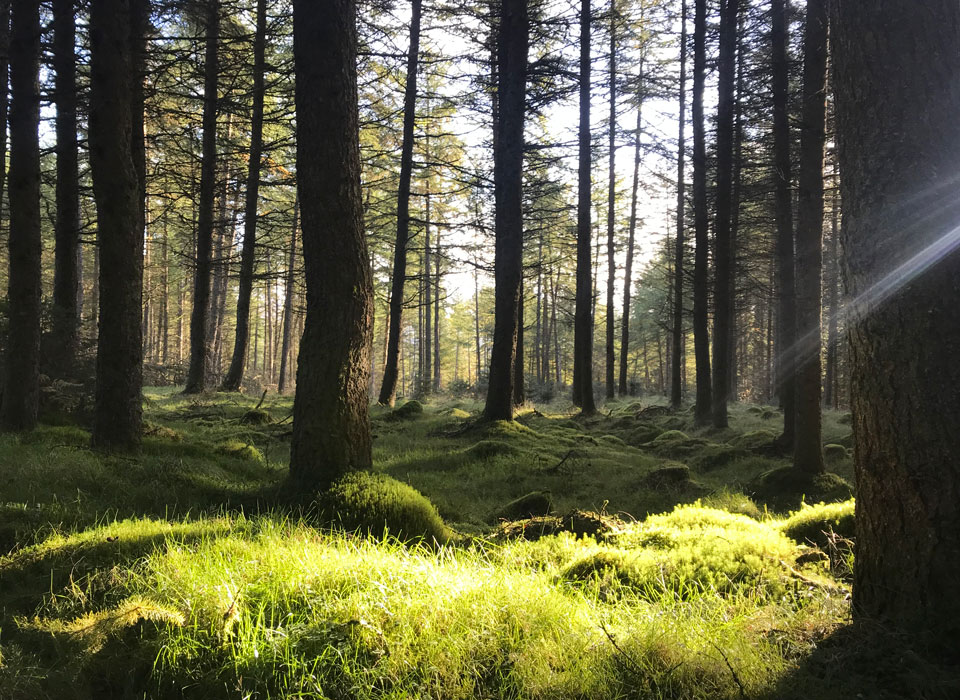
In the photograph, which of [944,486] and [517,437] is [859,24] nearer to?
[944,486]

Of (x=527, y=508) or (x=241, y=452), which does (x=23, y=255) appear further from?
(x=527, y=508)

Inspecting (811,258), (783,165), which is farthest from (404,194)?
(811,258)

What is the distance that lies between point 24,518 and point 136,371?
8.12 ft

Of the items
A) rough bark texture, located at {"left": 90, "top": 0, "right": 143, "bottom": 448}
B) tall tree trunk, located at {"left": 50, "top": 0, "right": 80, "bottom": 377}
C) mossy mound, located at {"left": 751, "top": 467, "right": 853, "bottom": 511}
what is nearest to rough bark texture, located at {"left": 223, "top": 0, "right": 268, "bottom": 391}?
tall tree trunk, located at {"left": 50, "top": 0, "right": 80, "bottom": 377}

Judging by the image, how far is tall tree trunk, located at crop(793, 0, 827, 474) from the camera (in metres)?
7.24

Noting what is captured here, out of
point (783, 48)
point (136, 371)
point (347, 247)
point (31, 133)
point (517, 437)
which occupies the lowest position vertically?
point (517, 437)

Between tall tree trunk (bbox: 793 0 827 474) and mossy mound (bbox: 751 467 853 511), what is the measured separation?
0.15m

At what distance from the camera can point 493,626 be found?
2.43 meters

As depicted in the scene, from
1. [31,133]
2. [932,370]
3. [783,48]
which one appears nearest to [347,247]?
[932,370]

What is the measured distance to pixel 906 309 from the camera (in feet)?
7.82

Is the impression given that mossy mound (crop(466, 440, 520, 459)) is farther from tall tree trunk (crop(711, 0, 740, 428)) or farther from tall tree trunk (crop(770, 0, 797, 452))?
tall tree trunk (crop(711, 0, 740, 428))

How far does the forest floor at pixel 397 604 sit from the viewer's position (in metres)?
2.13

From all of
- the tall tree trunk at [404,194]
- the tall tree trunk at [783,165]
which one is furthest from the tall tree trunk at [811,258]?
the tall tree trunk at [404,194]

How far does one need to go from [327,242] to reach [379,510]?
2.61 meters
